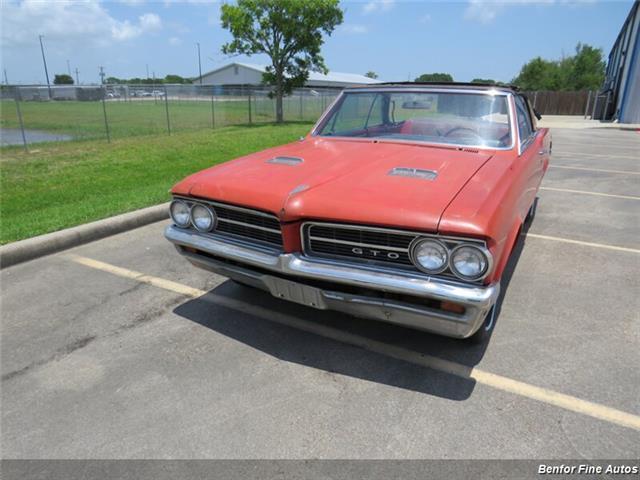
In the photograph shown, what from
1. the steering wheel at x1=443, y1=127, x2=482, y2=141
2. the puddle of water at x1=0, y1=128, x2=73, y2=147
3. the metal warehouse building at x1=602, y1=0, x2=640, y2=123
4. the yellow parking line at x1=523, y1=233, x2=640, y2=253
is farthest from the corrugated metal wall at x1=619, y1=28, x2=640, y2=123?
the puddle of water at x1=0, y1=128, x2=73, y2=147

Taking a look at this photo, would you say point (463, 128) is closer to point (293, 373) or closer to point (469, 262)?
point (469, 262)

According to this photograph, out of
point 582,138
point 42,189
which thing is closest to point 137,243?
point 42,189

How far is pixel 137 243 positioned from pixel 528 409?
436cm

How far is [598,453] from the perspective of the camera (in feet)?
7.47

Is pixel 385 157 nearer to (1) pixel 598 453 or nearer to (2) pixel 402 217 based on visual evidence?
(2) pixel 402 217

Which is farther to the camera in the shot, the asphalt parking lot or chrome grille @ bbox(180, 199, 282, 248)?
chrome grille @ bbox(180, 199, 282, 248)

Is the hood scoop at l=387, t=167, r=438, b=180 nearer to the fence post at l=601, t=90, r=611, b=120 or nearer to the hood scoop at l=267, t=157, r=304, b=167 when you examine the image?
the hood scoop at l=267, t=157, r=304, b=167

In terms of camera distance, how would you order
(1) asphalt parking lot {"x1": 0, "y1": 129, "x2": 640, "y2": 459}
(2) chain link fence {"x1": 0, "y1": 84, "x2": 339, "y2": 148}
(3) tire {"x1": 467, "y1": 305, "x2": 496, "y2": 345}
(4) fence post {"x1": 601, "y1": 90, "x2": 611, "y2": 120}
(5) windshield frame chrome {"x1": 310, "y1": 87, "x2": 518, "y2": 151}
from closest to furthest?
(1) asphalt parking lot {"x1": 0, "y1": 129, "x2": 640, "y2": 459}
(3) tire {"x1": 467, "y1": 305, "x2": 496, "y2": 345}
(5) windshield frame chrome {"x1": 310, "y1": 87, "x2": 518, "y2": 151}
(2) chain link fence {"x1": 0, "y1": 84, "x2": 339, "y2": 148}
(4) fence post {"x1": 601, "y1": 90, "x2": 611, "y2": 120}

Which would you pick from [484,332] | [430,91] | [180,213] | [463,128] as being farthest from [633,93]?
[180,213]

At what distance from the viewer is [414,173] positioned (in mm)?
3084

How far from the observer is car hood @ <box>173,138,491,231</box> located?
261 centimetres

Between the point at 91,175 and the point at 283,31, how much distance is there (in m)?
16.7

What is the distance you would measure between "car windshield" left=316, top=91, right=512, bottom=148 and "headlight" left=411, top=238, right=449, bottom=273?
5.28 ft

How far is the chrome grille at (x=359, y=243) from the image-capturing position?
259 cm
